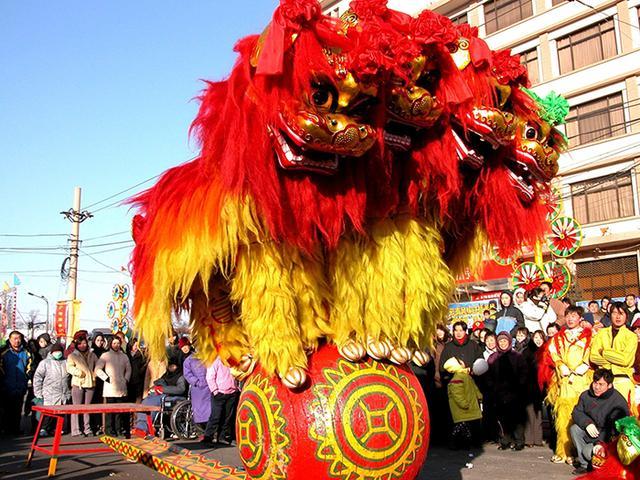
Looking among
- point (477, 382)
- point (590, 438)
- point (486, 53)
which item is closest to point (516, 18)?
point (477, 382)

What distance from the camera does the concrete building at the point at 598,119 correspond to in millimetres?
21016

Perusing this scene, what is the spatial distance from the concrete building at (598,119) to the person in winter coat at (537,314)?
35.2 feet

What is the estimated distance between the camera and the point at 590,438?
614cm

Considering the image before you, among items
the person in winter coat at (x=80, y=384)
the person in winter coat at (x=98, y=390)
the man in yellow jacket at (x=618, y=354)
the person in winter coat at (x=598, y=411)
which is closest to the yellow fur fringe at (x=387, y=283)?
the person in winter coat at (x=598, y=411)

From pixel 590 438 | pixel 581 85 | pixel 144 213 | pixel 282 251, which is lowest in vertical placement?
pixel 590 438

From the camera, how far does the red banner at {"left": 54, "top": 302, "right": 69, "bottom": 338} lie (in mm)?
22531

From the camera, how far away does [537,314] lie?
34.4ft

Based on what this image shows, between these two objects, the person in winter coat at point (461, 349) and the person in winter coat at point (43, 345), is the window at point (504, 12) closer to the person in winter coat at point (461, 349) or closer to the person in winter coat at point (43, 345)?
the person in winter coat at point (461, 349)

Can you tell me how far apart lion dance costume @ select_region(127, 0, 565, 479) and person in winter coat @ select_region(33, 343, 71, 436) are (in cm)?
835

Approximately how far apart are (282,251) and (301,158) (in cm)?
53

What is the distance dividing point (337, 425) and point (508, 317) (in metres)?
7.79

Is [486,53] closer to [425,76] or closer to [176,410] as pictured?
[425,76]

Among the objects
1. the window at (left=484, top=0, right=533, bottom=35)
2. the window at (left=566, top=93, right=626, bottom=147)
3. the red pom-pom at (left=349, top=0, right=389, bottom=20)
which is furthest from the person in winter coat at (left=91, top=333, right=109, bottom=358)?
the window at (left=484, top=0, right=533, bottom=35)

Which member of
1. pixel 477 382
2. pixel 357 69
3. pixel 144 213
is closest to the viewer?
pixel 357 69
